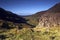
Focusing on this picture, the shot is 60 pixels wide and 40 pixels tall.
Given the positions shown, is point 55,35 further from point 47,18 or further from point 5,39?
point 5,39

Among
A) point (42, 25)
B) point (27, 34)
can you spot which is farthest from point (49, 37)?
point (42, 25)

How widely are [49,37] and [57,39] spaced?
4.80 feet

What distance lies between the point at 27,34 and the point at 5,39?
3.89m

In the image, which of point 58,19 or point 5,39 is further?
point 58,19

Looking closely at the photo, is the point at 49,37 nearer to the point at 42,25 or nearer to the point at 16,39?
the point at 16,39

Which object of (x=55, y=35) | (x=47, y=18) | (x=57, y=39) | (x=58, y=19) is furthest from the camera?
(x=47, y=18)

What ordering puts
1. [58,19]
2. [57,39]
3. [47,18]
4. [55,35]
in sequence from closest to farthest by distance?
[57,39] < [55,35] < [58,19] < [47,18]

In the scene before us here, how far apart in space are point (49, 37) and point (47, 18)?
7.39 m

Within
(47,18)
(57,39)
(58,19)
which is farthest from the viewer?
(47,18)

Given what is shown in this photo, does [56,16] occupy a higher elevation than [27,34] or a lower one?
higher

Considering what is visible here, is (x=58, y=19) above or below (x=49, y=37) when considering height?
above

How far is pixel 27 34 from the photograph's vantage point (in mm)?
27719

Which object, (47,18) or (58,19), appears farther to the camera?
(47,18)

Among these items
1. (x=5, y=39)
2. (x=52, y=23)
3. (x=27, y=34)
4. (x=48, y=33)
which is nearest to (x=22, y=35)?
(x=27, y=34)
